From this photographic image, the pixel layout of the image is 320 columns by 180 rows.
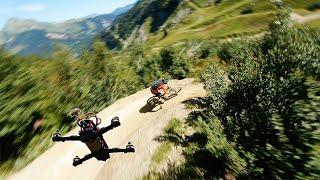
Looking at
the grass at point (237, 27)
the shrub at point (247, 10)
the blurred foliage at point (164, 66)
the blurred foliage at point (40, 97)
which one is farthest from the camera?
the shrub at point (247, 10)

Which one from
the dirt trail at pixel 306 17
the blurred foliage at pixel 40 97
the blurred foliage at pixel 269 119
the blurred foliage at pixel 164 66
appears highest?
the blurred foliage at pixel 269 119

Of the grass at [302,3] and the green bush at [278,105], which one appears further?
the grass at [302,3]

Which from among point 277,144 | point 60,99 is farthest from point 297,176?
point 60,99

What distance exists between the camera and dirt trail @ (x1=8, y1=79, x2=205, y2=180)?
19.0 meters

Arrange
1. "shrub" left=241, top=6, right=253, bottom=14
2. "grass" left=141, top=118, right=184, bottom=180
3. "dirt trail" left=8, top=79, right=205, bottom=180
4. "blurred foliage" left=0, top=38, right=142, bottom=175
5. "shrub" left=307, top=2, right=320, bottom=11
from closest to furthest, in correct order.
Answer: "grass" left=141, top=118, right=184, bottom=180
"dirt trail" left=8, top=79, right=205, bottom=180
"blurred foliage" left=0, top=38, right=142, bottom=175
"shrub" left=307, top=2, right=320, bottom=11
"shrub" left=241, top=6, right=253, bottom=14

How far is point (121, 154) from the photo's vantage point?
20.8 meters

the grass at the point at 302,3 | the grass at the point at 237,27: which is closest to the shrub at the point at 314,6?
the grass at the point at 302,3

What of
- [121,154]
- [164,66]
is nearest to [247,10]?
[164,66]

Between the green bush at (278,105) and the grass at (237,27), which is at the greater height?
the green bush at (278,105)

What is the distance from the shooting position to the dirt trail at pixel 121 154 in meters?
19.0

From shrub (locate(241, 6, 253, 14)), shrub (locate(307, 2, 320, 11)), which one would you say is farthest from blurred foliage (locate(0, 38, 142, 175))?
shrub (locate(241, 6, 253, 14))

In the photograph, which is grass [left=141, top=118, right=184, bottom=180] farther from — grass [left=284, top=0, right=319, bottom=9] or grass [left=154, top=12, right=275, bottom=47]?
grass [left=284, top=0, right=319, bottom=9]

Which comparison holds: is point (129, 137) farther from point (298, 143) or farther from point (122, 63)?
point (122, 63)

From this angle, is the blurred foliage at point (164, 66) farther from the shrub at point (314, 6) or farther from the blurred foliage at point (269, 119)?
the shrub at point (314, 6)
